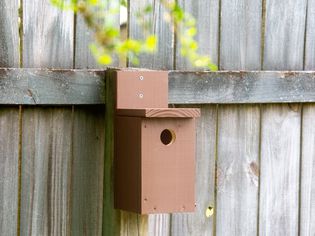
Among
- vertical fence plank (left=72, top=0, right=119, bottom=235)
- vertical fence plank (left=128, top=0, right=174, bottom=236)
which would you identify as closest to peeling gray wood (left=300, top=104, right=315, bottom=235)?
vertical fence plank (left=128, top=0, right=174, bottom=236)

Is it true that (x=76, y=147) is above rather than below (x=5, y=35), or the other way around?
below

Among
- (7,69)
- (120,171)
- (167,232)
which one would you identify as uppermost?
(7,69)

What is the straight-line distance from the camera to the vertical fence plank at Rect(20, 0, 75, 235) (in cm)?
304

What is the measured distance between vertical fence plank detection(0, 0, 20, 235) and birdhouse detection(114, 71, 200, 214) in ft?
1.09

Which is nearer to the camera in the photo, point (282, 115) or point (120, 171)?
point (120, 171)

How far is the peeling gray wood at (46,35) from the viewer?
9.96 ft

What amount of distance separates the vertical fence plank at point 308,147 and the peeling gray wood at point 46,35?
1.10 m

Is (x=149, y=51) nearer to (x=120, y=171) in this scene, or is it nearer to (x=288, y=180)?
(x=120, y=171)

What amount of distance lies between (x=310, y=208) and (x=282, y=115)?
416 millimetres

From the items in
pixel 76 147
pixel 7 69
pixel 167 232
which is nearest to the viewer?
pixel 7 69

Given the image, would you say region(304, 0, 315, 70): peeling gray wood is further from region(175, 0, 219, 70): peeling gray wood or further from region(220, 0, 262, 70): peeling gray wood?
region(175, 0, 219, 70): peeling gray wood

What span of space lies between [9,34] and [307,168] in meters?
1.40

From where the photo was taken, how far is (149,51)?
329cm

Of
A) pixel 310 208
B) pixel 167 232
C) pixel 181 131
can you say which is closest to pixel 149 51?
pixel 181 131
